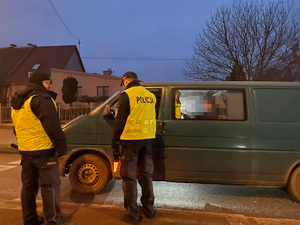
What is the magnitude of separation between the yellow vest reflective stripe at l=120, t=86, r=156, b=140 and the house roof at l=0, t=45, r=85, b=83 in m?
20.2

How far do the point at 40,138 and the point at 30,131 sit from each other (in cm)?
13

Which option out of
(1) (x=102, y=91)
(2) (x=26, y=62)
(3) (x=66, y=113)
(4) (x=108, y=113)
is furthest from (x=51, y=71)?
(4) (x=108, y=113)

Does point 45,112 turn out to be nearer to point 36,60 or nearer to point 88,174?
point 88,174

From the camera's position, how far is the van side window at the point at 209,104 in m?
4.27

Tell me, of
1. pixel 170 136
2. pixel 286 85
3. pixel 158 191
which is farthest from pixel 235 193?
pixel 286 85

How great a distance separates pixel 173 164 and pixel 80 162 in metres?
1.60

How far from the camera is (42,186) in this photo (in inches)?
120

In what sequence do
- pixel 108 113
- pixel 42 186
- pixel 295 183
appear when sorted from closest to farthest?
pixel 42 186
pixel 295 183
pixel 108 113

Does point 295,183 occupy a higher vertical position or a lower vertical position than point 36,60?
lower

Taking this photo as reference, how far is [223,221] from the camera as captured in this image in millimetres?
3518

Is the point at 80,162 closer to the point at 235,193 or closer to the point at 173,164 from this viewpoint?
the point at 173,164

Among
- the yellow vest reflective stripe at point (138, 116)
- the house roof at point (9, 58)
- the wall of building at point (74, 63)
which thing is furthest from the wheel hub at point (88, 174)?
the house roof at point (9, 58)

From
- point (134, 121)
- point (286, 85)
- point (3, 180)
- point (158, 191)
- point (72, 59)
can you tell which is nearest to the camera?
point (134, 121)

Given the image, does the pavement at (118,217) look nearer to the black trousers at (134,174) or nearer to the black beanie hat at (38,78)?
the black trousers at (134,174)
